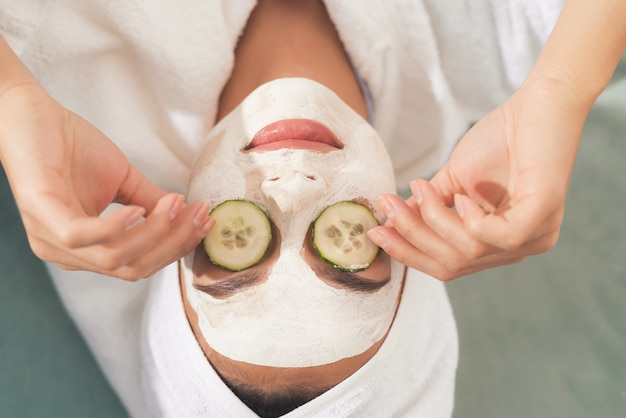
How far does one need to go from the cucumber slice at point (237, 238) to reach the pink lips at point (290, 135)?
6.0 inches

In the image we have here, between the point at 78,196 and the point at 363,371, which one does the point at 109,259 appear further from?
the point at 363,371

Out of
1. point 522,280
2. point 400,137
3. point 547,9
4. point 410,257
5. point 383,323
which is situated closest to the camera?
point 410,257

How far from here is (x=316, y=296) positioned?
97cm

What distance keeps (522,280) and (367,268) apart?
39.0 inches

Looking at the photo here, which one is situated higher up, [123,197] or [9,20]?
[9,20]

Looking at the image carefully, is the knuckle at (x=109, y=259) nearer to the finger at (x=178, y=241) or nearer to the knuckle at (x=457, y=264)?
the finger at (x=178, y=241)

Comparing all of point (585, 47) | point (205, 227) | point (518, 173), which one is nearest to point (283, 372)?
point (205, 227)

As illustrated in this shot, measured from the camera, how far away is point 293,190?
38.3 inches

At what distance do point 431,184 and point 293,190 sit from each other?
23cm

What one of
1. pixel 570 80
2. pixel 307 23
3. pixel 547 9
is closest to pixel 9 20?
pixel 307 23

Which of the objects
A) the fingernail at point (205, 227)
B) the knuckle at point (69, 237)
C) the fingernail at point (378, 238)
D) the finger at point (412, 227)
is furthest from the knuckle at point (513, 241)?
the knuckle at point (69, 237)

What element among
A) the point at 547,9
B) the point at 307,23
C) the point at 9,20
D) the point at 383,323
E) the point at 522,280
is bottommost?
the point at 522,280

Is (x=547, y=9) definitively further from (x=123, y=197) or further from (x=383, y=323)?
(x=123, y=197)

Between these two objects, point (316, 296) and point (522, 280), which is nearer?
point (316, 296)
